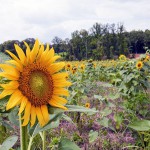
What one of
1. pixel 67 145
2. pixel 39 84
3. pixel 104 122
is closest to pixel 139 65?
pixel 104 122

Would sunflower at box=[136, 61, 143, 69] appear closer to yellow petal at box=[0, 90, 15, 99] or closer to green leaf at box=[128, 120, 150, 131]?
green leaf at box=[128, 120, 150, 131]

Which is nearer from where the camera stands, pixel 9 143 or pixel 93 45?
pixel 9 143

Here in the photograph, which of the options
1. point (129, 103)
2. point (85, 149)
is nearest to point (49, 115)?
point (85, 149)

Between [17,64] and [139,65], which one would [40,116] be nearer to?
[17,64]

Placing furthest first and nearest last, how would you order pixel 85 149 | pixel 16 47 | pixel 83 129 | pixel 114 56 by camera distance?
pixel 114 56 → pixel 83 129 → pixel 85 149 → pixel 16 47

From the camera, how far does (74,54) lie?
30.6 m

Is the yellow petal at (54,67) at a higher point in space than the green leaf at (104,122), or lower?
higher

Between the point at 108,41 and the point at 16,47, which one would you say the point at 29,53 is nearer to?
the point at 16,47

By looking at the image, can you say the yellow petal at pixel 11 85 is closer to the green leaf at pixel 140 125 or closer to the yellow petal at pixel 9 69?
the yellow petal at pixel 9 69

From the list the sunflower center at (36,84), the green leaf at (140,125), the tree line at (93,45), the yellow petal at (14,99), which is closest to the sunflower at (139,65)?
the green leaf at (140,125)

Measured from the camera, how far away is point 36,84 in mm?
1031

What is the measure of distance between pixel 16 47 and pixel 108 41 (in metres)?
31.0

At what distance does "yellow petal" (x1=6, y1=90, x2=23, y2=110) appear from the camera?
3.12 feet

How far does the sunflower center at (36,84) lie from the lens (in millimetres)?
1016
